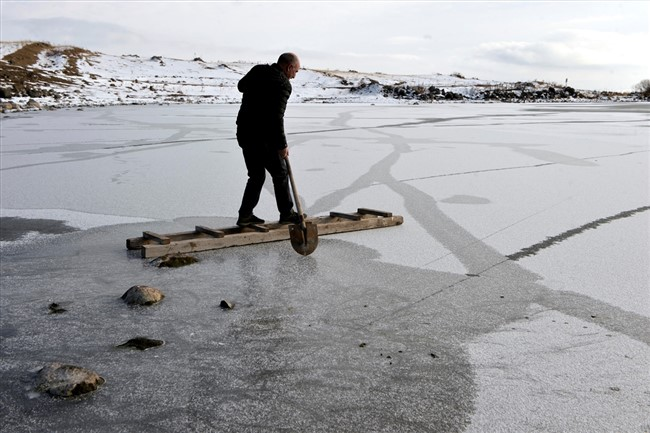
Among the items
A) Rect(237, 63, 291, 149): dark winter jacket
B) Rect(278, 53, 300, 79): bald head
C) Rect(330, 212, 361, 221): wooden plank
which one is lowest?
Rect(330, 212, 361, 221): wooden plank

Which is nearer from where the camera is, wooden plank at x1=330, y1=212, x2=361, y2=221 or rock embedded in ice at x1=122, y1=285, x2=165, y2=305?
rock embedded in ice at x1=122, y1=285, x2=165, y2=305

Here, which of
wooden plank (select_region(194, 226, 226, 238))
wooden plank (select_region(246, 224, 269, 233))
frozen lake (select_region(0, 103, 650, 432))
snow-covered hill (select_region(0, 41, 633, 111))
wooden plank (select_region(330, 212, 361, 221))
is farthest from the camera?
snow-covered hill (select_region(0, 41, 633, 111))

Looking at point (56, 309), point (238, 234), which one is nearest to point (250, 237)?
point (238, 234)

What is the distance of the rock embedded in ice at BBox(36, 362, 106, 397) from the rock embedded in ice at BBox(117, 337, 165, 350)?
0.36 metres

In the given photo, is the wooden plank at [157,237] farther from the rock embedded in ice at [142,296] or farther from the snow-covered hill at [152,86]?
the snow-covered hill at [152,86]

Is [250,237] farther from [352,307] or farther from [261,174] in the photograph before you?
[352,307]

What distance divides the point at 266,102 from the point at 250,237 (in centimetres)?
105

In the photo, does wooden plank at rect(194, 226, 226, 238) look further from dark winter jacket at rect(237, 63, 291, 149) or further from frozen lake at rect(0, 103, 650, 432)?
dark winter jacket at rect(237, 63, 291, 149)

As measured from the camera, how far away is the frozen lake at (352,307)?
2.46 meters

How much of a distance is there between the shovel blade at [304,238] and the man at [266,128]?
0.49 meters

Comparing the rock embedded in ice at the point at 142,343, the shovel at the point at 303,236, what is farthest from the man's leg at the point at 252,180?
the rock embedded in ice at the point at 142,343

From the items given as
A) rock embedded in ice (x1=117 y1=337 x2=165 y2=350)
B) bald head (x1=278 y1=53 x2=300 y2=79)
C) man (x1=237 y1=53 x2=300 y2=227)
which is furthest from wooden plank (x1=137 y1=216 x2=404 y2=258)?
rock embedded in ice (x1=117 y1=337 x2=165 y2=350)

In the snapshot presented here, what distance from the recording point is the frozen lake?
2.46 m

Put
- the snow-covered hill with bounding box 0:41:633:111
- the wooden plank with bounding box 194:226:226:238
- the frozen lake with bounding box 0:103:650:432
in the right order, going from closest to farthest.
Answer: the frozen lake with bounding box 0:103:650:432, the wooden plank with bounding box 194:226:226:238, the snow-covered hill with bounding box 0:41:633:111
